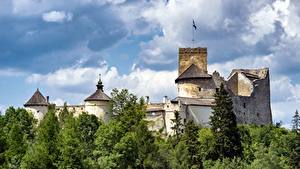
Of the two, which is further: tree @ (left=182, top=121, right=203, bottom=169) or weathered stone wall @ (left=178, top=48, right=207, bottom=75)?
weathered stone wall @ (left=178, top=48, right=207, bottom=75)

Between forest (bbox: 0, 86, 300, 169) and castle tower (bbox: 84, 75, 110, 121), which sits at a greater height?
castle tower (bbox: 84, 75, 110, 121)

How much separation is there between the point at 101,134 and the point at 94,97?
21.6m

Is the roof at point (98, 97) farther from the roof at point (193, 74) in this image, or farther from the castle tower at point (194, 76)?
the roof at point (193, 74)

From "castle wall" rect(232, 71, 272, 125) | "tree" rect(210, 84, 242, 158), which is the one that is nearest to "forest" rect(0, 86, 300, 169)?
"tree" rect(210, 84, 242, 158)

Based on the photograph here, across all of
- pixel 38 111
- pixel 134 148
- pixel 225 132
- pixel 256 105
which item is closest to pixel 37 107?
pixel 38 111

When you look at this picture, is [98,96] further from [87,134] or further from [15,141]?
[15,141]

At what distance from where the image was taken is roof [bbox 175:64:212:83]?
94594 millimetres

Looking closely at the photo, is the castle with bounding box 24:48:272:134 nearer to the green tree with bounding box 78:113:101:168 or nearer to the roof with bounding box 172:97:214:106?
the roof with bounding box 172:97:214:106

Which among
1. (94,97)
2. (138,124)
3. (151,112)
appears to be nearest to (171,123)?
(151,112)

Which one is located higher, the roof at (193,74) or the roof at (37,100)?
the roof at (193,74)

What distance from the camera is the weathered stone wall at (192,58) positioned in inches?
3846

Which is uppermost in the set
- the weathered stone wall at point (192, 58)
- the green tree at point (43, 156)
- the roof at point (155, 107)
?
Result: the weathered stone wall at point (192, 58)

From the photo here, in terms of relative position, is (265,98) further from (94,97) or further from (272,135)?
(94,97)

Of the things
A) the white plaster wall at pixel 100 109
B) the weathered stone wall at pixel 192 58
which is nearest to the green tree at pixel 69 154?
the white plaster wall at pixel 100 109
